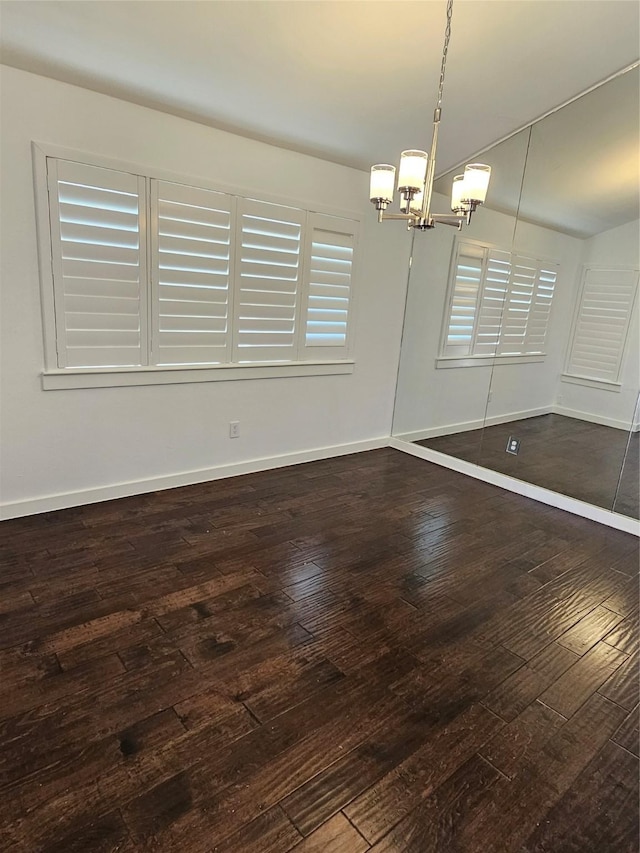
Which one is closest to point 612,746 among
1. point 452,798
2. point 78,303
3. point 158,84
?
point 452,798

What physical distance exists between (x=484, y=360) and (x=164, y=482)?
110 inches

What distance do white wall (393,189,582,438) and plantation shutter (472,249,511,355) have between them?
0.12m

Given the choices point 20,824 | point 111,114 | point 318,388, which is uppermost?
point 111,114

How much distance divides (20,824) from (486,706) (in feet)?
4.92

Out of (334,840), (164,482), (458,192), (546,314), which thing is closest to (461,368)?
(546,314)

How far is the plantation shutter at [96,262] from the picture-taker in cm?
265

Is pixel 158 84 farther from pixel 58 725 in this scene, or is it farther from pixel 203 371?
pixel 58 725

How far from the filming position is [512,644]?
213 centimetres

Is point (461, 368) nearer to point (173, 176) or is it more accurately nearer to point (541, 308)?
point (541, 308)

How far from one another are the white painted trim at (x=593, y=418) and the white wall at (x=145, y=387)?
1.62m

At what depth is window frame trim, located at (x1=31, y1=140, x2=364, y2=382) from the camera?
2.57 metres

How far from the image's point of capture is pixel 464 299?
4.22 m

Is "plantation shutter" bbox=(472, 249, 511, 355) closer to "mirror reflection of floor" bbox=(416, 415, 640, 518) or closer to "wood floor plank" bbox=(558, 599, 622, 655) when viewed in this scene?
"mirror reflection of floor" bbox=(416, 415, 640, 518)

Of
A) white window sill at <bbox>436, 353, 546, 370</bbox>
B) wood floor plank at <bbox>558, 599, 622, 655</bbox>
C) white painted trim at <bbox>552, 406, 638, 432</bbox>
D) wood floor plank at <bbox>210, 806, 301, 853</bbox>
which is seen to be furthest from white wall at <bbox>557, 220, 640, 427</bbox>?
wood floor plank at <bbox>210, 806, 301, 853</bbox>
